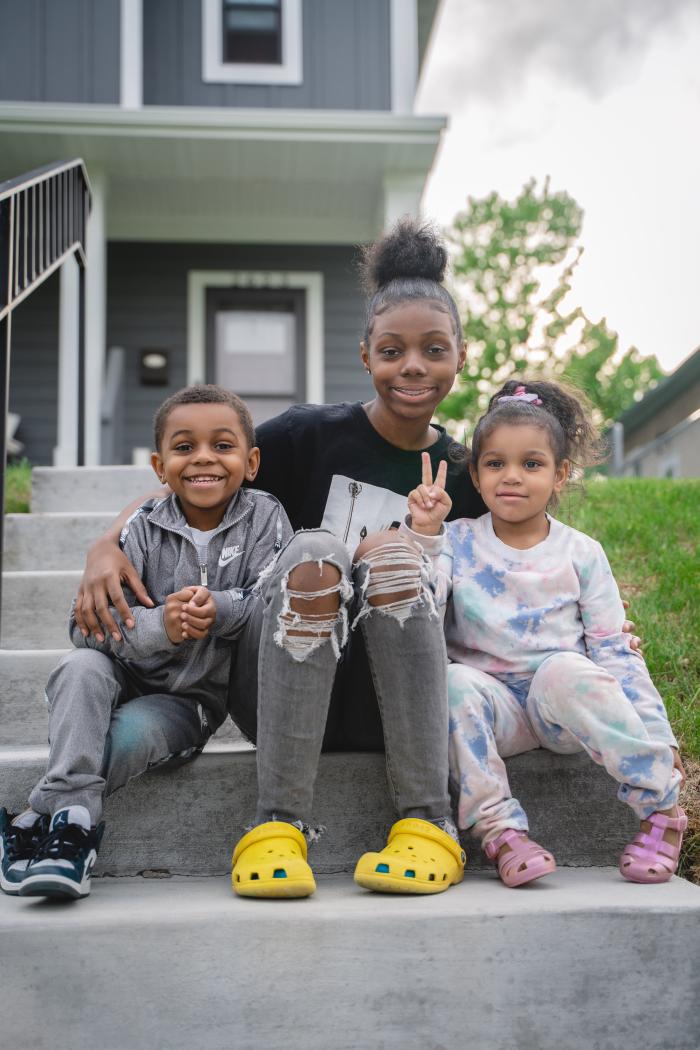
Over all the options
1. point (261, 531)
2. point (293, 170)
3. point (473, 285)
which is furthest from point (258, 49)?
point (473, 285)

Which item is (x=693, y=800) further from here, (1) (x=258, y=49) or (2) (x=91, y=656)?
(1) (x=258, y=49)

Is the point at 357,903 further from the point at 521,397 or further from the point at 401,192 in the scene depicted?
the point at 401,192

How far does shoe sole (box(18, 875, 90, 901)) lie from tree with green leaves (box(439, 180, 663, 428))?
2075 cm

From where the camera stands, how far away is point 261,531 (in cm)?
182

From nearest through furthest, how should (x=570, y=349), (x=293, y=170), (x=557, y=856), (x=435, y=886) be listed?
1. (x=435, y=886)
2. (x=557, y=856)
3. (x=293, y=170)
4. (x=570, y=349)

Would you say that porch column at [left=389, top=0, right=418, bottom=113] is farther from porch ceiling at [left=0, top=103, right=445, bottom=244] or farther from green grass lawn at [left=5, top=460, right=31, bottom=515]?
green grass lawn at [left=5, top=460, right=31, bottom=515]

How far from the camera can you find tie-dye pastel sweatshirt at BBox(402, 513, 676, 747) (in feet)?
5.67

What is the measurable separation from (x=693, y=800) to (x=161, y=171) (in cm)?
574

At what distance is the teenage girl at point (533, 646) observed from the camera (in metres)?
1.52

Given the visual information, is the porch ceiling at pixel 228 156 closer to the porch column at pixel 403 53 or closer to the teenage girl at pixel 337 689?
the porch column at pixel 403 53

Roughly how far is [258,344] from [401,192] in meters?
1.96

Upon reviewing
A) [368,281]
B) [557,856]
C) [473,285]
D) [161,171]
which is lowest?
[557,856]

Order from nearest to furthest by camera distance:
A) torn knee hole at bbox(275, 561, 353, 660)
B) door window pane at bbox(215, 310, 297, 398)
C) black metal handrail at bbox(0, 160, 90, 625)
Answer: torn knee hole at bbox(275, 561, 353, 660) → black metal handrail at bbox(0, 160, 90, 625) → door window pane at bbox(215, 310, 297, 398)

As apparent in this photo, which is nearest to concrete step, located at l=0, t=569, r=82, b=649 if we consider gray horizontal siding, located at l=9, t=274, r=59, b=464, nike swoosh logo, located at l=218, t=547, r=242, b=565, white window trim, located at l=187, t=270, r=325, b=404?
nike swoosh logo, located at l=218, t=547, r=242, b=565
